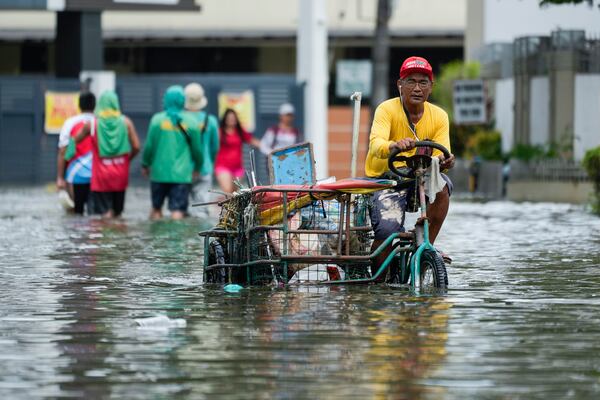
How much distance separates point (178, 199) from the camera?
22.0 meters

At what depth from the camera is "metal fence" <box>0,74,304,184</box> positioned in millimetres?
36906

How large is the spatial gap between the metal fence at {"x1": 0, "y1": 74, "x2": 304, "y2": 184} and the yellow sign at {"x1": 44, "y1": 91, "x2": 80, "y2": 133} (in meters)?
0.12

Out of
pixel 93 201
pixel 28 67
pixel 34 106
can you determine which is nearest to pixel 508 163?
pixel 34 106

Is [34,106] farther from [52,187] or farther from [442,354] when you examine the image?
[442,354]

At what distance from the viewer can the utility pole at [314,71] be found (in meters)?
38.0

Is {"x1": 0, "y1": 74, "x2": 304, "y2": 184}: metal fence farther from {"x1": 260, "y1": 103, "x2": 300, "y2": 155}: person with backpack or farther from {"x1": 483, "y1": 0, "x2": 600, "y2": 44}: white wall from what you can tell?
{"x1": 260, "y1": 103, "x2": 300, "y2": 155}: person with backpack

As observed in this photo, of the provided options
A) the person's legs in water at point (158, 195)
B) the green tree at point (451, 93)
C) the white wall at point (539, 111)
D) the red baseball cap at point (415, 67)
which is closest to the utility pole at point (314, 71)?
the green tree at point (451, 93)

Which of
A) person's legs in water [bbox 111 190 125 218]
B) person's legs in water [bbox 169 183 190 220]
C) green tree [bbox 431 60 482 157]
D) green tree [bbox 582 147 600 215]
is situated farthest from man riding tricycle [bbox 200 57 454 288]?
green tree [bbox 431 60 482 157]

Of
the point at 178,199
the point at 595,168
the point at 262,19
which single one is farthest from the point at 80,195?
the point at 262,19

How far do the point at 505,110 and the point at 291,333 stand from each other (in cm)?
3087

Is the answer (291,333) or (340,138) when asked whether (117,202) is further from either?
(340,138)

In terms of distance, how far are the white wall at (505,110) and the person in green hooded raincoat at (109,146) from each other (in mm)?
16665

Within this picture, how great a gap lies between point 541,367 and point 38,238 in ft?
35.2

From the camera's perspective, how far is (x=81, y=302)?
11477mm
